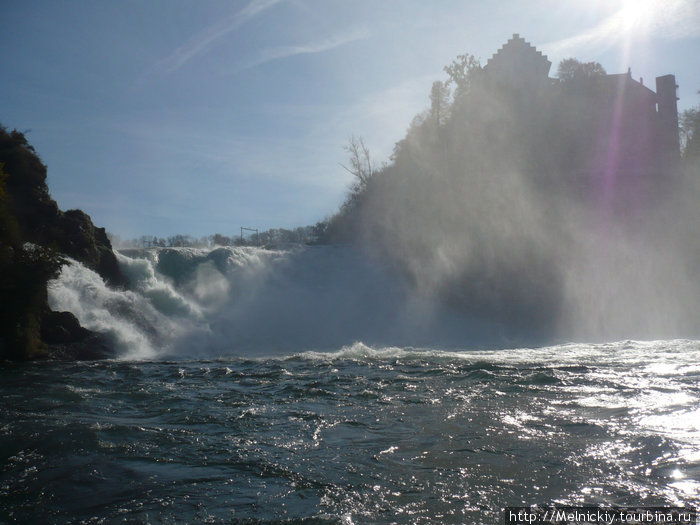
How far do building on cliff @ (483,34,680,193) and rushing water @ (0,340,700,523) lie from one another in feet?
93.1

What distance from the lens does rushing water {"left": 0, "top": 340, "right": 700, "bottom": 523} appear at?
15.7 feet

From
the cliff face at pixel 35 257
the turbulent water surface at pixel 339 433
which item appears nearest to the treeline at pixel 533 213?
the turbulent water surface at pixel 339 433

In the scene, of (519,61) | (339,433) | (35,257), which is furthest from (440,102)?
(339,433)

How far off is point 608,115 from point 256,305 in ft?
92.0

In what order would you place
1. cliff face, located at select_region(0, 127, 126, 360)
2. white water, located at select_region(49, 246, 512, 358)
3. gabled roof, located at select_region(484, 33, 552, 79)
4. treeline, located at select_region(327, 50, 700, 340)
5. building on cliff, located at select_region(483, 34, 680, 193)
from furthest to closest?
gabled roof, located at select_region(484, 33, 552, 79), building on cliff, located at select_region(483, 34, 680, 193), treeline, located at select_region(327, 50, 700, 340), white water, located at select_region(49, 246, 512, 358), cliff face, located at select_region(0, 127, 126, 360)

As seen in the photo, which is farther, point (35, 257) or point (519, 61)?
point (519, 61)

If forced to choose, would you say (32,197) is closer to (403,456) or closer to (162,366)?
(162,366)

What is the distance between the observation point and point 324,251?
30500mm

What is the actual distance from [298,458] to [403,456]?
1.17 metres

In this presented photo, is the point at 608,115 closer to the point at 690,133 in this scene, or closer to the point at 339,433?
the point at 690,133

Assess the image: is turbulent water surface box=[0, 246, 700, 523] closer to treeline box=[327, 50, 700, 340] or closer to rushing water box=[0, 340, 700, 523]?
rushing water box=[0, 340, 700, 523]

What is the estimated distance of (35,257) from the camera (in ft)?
48.3

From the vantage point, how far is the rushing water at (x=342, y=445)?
4.79 m

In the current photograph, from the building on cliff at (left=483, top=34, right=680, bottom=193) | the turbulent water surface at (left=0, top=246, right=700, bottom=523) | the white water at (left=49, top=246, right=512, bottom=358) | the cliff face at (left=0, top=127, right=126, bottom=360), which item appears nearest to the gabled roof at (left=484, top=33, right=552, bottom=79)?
the building on cliff at (left=483, top=34, right=680, bottom=193)
